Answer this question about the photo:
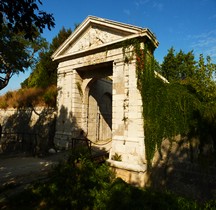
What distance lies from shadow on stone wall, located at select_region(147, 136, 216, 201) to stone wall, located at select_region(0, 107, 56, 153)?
6.63 meters

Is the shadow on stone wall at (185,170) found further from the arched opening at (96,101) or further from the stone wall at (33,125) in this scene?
the stone wall at (33,125)

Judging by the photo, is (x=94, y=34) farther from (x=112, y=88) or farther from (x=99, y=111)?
(x=99, y=111)

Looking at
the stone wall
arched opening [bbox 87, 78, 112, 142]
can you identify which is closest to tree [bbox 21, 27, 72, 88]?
the stone wall

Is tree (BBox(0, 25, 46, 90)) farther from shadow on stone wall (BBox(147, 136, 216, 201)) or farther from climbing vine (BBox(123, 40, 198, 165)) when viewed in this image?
shadow on stone wall (BBox(147, 136, 216, 201))

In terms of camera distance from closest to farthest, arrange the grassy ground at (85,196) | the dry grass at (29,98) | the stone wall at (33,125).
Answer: the grassy ground at (85,196), the stone wall at (33,125), the dry grass at (29,98)

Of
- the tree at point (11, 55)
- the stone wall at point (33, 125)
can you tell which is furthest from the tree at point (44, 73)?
the stone wall at point (33, 125)

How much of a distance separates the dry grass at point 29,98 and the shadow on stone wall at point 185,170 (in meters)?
7.85

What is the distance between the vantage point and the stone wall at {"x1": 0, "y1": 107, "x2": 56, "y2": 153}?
1069 cm

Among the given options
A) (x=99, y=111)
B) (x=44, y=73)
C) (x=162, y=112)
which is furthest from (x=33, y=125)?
(x=162, y=112)

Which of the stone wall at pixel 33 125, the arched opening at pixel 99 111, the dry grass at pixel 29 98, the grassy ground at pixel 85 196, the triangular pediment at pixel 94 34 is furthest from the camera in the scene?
the dry grass at pixel 29 98

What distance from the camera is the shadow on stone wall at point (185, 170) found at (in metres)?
6.31

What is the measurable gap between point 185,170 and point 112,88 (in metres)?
5.23

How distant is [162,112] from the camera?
702 cm

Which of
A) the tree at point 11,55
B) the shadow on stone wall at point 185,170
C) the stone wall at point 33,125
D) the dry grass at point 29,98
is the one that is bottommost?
the shadow on stone wall at point 185,170
